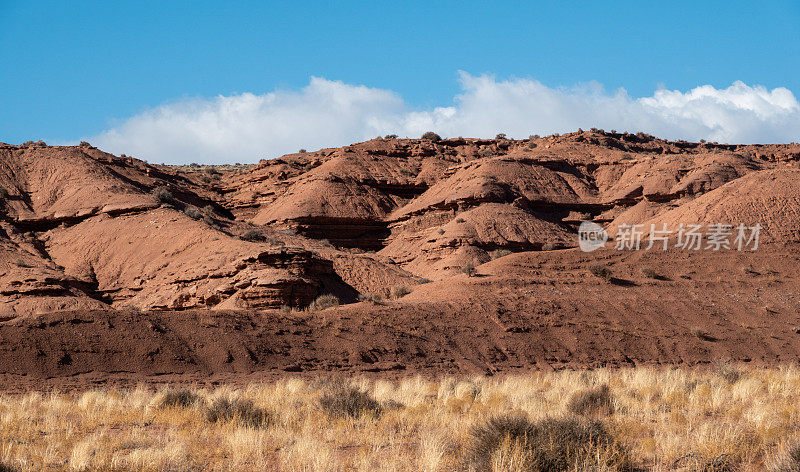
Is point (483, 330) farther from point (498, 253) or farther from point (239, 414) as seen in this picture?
point (498, 253)

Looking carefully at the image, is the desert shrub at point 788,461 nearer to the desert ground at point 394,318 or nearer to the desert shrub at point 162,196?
the desert ground at point 394,318

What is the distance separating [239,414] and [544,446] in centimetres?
484

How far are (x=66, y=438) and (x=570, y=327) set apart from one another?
54.1ft

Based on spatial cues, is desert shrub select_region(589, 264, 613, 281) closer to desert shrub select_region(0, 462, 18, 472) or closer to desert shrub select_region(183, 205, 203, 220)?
desert shrub select_region(183, 205, 203, 220)

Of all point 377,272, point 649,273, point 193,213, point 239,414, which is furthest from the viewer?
point 193,213

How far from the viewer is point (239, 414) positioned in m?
9.51

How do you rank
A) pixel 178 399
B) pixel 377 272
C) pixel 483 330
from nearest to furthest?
1. pixel 178 399
2. pixel 483 330
3. pixel 377 272

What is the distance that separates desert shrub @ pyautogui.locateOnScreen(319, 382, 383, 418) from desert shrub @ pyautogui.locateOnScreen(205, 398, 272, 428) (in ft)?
3.21

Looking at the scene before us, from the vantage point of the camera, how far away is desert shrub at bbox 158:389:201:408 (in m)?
11.0

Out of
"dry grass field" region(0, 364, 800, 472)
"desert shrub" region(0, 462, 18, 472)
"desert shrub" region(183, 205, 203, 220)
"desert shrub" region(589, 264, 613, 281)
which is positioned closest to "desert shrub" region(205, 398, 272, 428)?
"dry grass field" region(0, 364, 800, 472)

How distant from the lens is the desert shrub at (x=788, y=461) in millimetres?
5965

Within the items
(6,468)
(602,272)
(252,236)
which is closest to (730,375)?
(602,272)

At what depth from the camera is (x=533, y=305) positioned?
73.2ft

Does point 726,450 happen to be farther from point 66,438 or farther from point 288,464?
point 66,438
